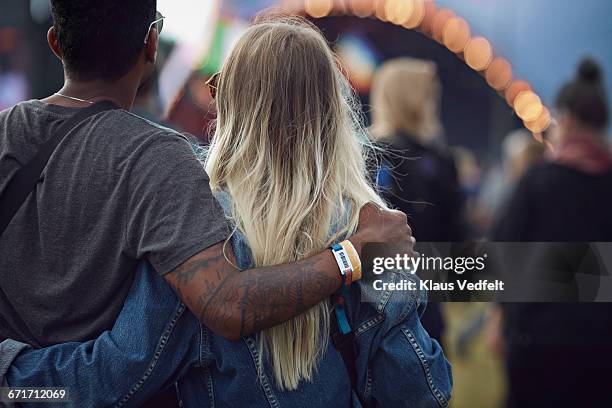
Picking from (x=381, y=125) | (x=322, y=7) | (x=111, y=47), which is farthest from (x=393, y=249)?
(x=322, y=7)

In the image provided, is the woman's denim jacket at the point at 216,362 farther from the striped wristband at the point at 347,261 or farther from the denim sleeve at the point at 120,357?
the striped wristband at the point at 347,261

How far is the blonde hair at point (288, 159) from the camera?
1550mm

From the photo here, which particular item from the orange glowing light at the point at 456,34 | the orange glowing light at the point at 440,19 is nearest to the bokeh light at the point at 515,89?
the orange glowing light at the point at 456,34

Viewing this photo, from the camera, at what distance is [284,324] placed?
1.56 metres

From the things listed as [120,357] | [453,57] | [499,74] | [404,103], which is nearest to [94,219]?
[120,357]

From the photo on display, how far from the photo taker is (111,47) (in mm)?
1543

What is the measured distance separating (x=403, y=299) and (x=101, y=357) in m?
0.59

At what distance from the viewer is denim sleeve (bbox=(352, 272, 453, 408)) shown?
1.57 m

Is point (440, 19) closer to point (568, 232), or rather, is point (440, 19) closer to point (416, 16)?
point (416, 16)

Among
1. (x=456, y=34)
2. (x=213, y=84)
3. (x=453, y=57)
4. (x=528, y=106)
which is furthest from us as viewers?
(x=453, y=57)

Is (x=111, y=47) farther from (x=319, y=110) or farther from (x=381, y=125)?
(x=381, y=125)

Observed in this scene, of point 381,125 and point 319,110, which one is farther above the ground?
point 319,110

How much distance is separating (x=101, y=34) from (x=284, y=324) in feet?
2.13

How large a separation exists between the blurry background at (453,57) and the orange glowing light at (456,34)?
13mm
